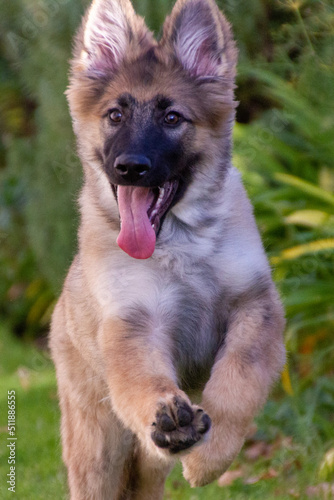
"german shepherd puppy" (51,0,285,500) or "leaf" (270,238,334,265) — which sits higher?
"german shepherd puppy" (51,0,285,500)

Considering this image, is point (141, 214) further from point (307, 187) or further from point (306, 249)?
point (307, 187)

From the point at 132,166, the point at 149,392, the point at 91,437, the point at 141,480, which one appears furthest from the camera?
the point at 141,480

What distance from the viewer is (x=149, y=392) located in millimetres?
2717

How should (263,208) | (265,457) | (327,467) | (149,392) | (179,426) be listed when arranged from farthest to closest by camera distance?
(263,208), (265,457), (327,467), (149,392), (179,426)

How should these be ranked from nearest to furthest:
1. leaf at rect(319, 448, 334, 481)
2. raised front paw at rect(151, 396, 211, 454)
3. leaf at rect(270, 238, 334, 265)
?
raised front paw at rect(151, 396, 211, 454) < leaf at rect(319, 448, 334, 481) < leaf at rect(270, 238, 334, 265)

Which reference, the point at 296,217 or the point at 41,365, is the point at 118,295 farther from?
the point at 41,365

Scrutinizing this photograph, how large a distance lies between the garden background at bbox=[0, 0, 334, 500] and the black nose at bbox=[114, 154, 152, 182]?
6.17ft

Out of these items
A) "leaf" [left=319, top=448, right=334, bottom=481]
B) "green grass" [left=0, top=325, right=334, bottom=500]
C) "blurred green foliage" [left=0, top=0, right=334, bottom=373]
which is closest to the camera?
"leaf" [left=319, top=448, right=334, bottom=481]

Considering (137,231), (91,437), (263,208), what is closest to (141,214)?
(137,231)

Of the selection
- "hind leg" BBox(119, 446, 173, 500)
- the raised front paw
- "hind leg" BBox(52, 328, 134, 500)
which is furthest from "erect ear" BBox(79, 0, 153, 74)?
"hind leg" BBox(119, 446, 173, 500)

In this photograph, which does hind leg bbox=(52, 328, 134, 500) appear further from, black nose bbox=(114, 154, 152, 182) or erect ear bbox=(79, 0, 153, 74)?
erect ear bbox=(79, 0, 153, 74)

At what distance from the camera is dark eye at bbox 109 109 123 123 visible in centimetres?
311

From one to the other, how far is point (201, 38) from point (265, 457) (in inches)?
128

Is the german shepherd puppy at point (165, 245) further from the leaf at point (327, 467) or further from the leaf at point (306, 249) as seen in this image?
the leaf at point (306, 249)
